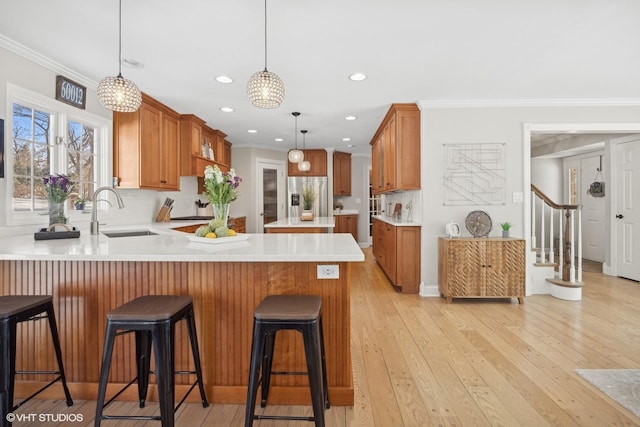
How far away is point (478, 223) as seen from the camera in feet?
12.7

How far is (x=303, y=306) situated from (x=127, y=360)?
3.92 feet

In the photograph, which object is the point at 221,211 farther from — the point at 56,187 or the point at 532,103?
the point at 532,103

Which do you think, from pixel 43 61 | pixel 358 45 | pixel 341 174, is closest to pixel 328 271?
pixel 358 45

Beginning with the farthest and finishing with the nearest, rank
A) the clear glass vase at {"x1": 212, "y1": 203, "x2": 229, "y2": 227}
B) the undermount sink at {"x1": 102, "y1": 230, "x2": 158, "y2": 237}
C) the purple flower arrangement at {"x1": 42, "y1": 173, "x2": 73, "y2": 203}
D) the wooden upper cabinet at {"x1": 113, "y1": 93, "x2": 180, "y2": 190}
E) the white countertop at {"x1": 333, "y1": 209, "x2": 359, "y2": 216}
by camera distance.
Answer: the white countertop at {"x1": 333, "y1": 209, "x2": 359, "y2": 216} → the wooden upper cabinet at {"x1": 113, "y1": 93, "x2": 180, "y2": 190} → the undermount sink at {"x1": 102, "y1": 230, "x2": 158, "y2": 237} → the purple flower arrangement at {"x1": 42, "y1": 173, "x2": 73, "y2": 203} → the clear glass vase at {"x1": 212, "y1": 203, "x2": 229, "y2": 227}

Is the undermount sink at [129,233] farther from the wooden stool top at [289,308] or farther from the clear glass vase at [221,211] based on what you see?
the wooden stool top at [289,308]

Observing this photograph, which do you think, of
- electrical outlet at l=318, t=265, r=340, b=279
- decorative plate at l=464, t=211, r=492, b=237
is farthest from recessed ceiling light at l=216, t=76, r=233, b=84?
decorative plate at l=464, t=211, r=492, b=237

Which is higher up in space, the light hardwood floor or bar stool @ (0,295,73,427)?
bar stool @ (0,295,73,427)

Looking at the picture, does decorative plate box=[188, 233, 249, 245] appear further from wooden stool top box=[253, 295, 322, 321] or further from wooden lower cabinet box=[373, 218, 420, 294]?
wooden lower cabinet box=[373, 218, 420, 294]

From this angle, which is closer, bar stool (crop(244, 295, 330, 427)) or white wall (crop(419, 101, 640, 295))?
bar stool (crop(244, 295, 330, 427))

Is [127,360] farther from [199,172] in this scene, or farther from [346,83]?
[199,172]

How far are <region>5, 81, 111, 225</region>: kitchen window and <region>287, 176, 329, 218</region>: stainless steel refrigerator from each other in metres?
4.33

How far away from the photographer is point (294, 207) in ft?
24.8

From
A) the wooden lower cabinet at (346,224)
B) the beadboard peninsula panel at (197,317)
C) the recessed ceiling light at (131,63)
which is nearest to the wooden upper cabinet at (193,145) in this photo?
the recessed ceiling light at (131,63)

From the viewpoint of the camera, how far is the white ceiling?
214 cm
